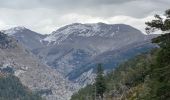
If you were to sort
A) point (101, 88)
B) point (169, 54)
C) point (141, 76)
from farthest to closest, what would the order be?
point (101, 88)
point (141, 76)
point (169, 54)

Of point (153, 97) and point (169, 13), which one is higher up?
point (169, 13)

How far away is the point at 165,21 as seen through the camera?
48.4 m

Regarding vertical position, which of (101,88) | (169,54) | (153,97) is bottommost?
(101,88)

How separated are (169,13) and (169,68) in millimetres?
6399

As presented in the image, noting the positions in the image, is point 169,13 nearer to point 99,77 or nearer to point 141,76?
point 141,76

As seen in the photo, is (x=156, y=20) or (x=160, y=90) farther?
(x=156, y=20)

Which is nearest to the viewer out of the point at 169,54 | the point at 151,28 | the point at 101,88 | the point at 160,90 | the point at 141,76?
the point at 160,90

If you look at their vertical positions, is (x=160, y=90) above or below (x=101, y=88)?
above

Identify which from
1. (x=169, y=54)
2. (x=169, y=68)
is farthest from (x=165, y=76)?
(x=169, y=54)

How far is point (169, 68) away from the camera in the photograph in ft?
144

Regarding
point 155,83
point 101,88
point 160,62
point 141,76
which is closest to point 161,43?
point 160,62

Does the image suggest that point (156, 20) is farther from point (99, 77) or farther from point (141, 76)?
point (99, 77)

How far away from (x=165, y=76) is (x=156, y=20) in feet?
26.4

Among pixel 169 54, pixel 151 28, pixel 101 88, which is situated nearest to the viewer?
pixel 169 54
